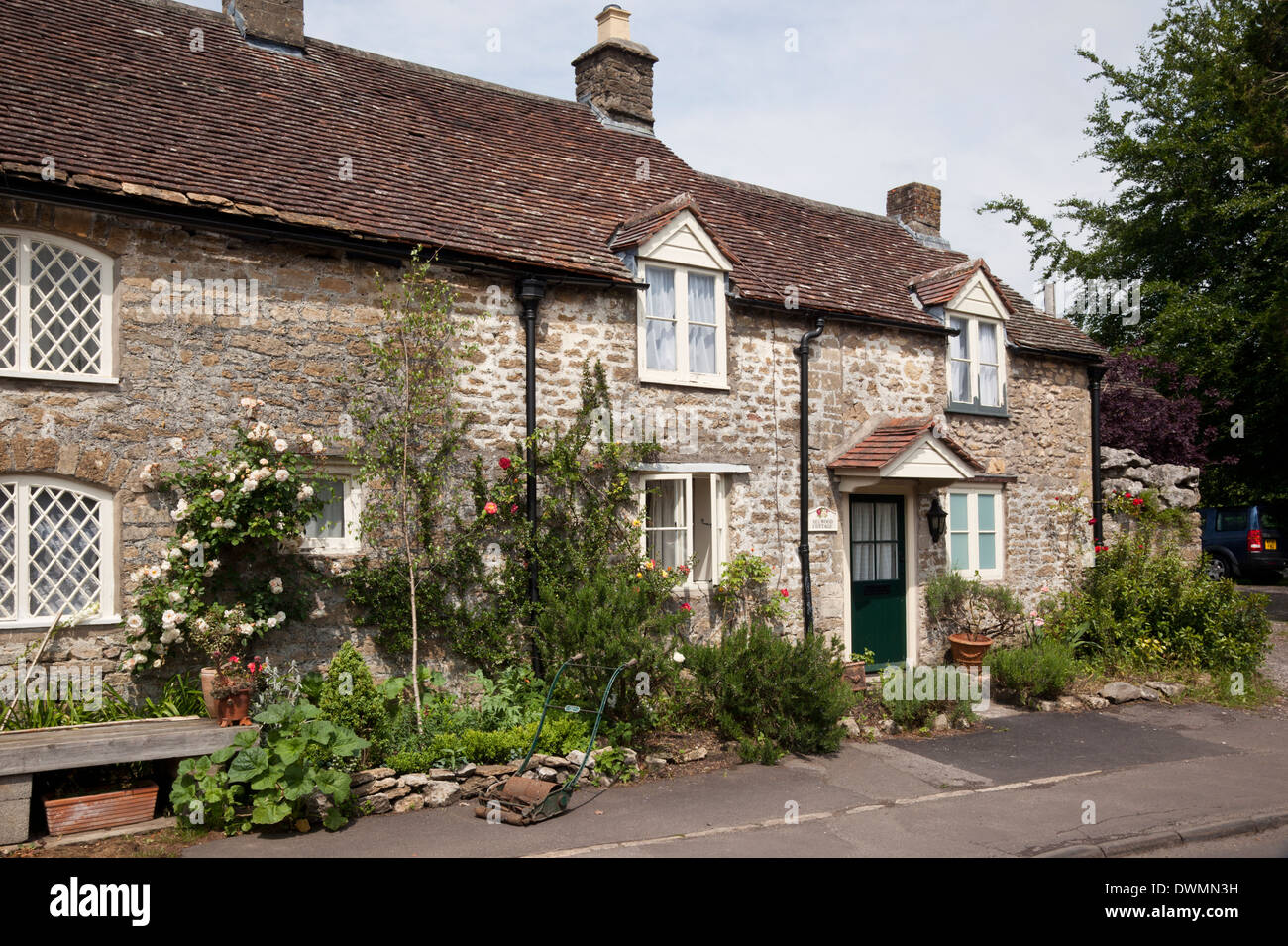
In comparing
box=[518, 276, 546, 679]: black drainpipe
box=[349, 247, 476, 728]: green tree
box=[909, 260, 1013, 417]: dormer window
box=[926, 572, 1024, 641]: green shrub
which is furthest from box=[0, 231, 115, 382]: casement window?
box=[909, 260, 1013, 417]: dormer window

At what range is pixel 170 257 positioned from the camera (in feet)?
27.4

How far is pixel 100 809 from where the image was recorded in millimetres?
6836

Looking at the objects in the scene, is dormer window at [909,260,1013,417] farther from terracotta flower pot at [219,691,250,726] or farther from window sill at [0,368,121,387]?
window sill at [0,368,121,387]

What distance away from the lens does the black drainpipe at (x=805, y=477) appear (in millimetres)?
11844

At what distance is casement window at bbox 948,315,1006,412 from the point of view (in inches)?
545

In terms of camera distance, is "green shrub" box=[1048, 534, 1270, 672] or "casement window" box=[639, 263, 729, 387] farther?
"green shrub" box=[1048, 534, 1270, 672]

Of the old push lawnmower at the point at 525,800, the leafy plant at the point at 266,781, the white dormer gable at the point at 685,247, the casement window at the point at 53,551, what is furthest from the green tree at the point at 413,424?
the white dormer gable at the point at 685,247

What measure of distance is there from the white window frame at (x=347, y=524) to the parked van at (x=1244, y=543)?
21236 millimetres

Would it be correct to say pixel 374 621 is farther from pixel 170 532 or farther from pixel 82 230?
pixel 82 230

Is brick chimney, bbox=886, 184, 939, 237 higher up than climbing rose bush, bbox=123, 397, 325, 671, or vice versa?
brick chimney, bbox=886, 184, 939, 237

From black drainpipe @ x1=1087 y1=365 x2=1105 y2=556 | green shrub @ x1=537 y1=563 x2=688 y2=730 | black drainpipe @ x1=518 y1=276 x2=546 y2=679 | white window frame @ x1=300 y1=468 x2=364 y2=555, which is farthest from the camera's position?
black drainpipe @ x1=1087 y1=365 x2=1105 y2=556

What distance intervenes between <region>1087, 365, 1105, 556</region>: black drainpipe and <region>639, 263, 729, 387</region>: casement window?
24.4 ft

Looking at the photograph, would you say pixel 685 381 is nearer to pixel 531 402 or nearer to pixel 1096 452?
pixel 531 402

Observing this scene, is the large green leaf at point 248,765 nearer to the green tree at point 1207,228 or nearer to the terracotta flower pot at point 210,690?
the terracotta flower pot at point 210,690
